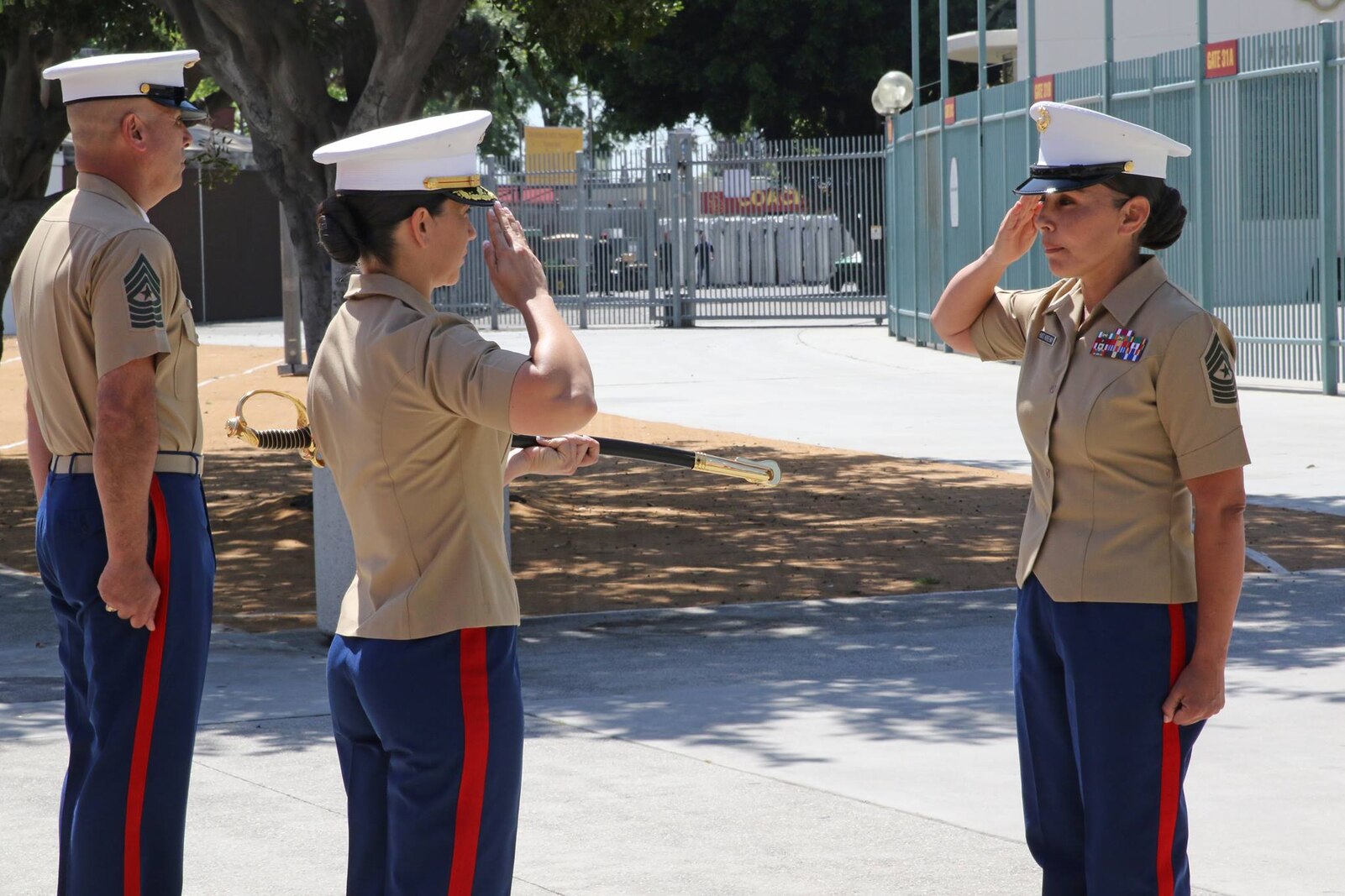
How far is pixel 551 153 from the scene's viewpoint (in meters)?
30.9

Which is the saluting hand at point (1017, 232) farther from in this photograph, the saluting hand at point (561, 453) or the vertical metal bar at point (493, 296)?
the vertical metal bar at point (493, 296)

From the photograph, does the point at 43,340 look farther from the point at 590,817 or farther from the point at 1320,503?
the point at 1320,503

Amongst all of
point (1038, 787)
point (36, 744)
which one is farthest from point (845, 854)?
point (36, 744)

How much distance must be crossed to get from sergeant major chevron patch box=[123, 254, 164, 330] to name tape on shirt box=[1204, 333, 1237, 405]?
2.02 meters

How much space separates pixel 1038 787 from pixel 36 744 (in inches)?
146

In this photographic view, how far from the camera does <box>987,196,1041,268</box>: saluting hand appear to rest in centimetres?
341

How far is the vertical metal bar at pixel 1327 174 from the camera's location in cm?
1583

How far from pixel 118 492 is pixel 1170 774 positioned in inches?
81.2

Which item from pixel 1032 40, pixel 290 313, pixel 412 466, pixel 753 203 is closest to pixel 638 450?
pixel 412 466

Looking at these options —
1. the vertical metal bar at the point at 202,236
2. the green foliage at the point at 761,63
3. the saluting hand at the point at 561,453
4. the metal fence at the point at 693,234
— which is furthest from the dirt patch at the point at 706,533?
the green foliage at the point at 761,63

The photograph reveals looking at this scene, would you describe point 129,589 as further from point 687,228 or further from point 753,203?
point 753,203

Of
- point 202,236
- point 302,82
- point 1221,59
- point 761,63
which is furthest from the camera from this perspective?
point 761,63

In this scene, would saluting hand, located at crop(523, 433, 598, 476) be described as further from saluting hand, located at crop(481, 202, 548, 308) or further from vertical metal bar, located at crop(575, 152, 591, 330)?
vertical metal bar, located at crop(575, 152, 591, 330)

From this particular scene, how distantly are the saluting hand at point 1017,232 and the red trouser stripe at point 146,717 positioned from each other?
5.75 ft
